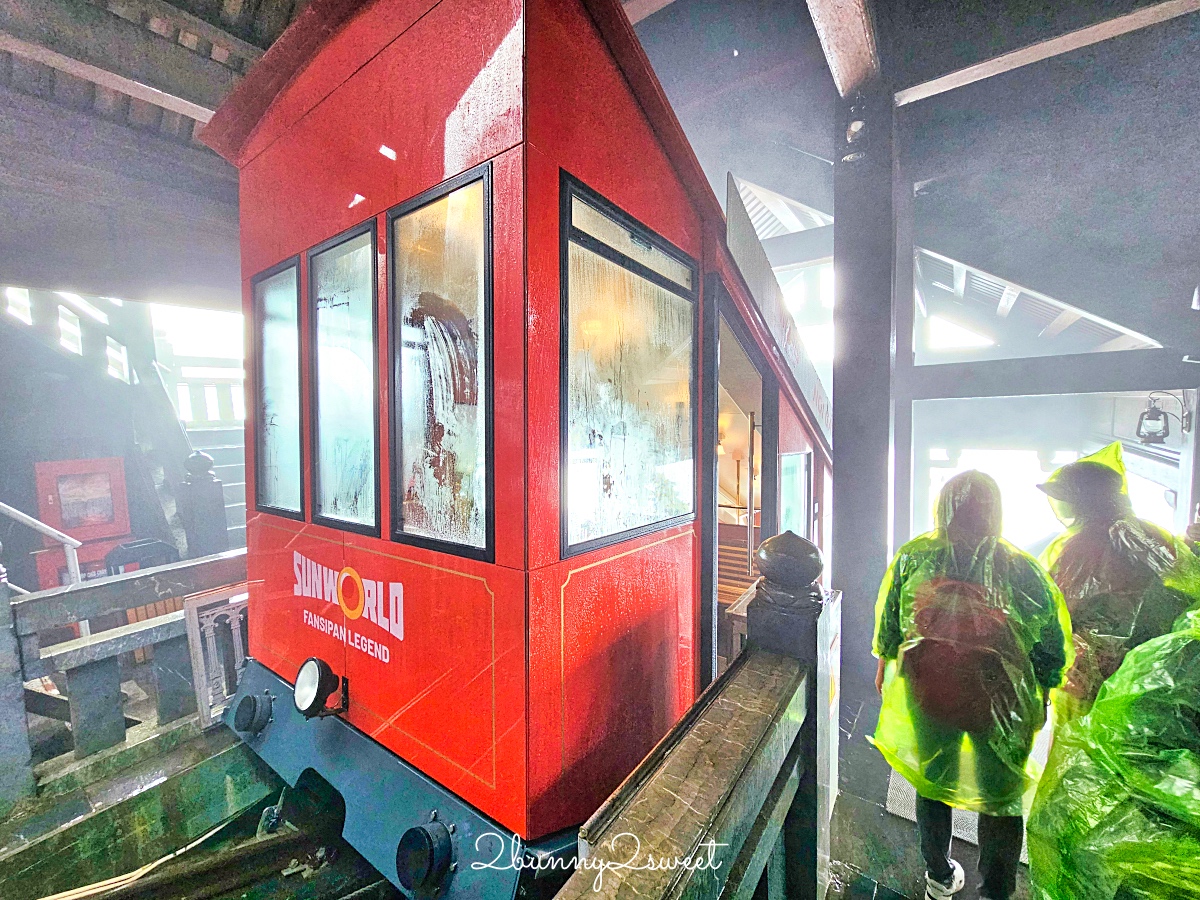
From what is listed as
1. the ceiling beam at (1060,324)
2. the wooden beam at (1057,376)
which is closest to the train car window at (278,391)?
the wooden beam at (1057,376)

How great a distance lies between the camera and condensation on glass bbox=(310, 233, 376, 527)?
201cm

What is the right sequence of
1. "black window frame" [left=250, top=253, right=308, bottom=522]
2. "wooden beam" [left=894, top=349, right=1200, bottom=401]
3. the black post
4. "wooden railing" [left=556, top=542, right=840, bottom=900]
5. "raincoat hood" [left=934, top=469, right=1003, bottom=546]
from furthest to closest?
the black post
"wooden beam" [left=894, top=349, right=1200, bottom=401]
"black window frame" [left=250, top=253, right=308, bottom=522]
"raincoat hood" [left=934, top=469, right=1003, bottom=546]
"wooden railing" [left=556, top=542, right=840, bottom=900]

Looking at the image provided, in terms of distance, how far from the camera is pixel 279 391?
2.55 meters

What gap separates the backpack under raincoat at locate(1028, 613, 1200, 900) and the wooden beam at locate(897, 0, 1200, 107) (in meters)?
3.37

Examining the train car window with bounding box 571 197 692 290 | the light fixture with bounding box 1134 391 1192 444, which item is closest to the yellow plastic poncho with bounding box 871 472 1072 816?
the train car window with bounding box 571 197 692 290

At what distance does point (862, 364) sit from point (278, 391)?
3971 mm

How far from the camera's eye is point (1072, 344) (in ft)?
27.1

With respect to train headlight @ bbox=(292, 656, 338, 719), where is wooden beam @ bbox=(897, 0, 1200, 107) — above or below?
above

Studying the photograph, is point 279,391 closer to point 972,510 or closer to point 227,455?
point 972,510

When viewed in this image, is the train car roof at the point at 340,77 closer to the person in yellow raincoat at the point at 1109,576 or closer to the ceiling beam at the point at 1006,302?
the person in yellow raincoat at the point at 1109,576

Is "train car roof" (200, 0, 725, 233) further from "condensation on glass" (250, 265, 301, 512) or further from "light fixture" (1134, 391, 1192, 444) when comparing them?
"light fixture" (1134, 391, 1192, 444)

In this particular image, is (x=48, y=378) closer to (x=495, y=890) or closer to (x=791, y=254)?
(x=495, y=890)

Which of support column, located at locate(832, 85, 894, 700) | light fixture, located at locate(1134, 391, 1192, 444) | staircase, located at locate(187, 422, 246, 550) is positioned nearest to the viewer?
support column, located at locate(832, 85, 894, 700)

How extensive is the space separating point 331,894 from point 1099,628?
3.74 m
